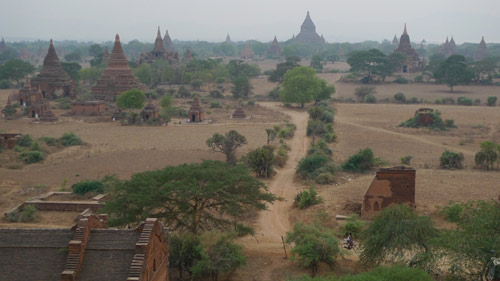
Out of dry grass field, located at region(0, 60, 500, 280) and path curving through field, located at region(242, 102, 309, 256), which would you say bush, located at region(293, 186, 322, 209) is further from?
path curving through field, located at region(242, 102, 309, 256)

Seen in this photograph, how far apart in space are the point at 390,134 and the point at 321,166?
15.5 m

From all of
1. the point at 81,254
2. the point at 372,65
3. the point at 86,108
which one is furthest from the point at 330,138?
the point at 372,65

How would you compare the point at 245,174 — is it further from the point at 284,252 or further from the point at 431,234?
the point at 431,234

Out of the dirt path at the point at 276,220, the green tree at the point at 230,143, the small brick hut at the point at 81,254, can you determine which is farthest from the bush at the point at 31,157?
the small brick hut at the point at 81,254

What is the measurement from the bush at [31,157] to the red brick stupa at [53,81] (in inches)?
1332

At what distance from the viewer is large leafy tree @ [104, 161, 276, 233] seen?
17.5m

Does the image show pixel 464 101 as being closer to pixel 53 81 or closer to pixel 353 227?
pixel 353 227

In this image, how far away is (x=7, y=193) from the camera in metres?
25.9

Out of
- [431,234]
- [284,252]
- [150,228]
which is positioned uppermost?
[150,228]

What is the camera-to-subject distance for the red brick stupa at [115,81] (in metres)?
60.8

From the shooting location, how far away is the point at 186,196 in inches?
688

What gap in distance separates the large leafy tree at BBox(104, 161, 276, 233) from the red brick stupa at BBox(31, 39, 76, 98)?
5017 centimetres

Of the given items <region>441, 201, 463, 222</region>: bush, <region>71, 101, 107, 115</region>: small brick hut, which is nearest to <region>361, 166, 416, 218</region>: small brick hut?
<region>441, 201, 463, 222</region>: bush

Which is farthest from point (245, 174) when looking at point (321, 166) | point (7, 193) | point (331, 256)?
point (7, 193)
